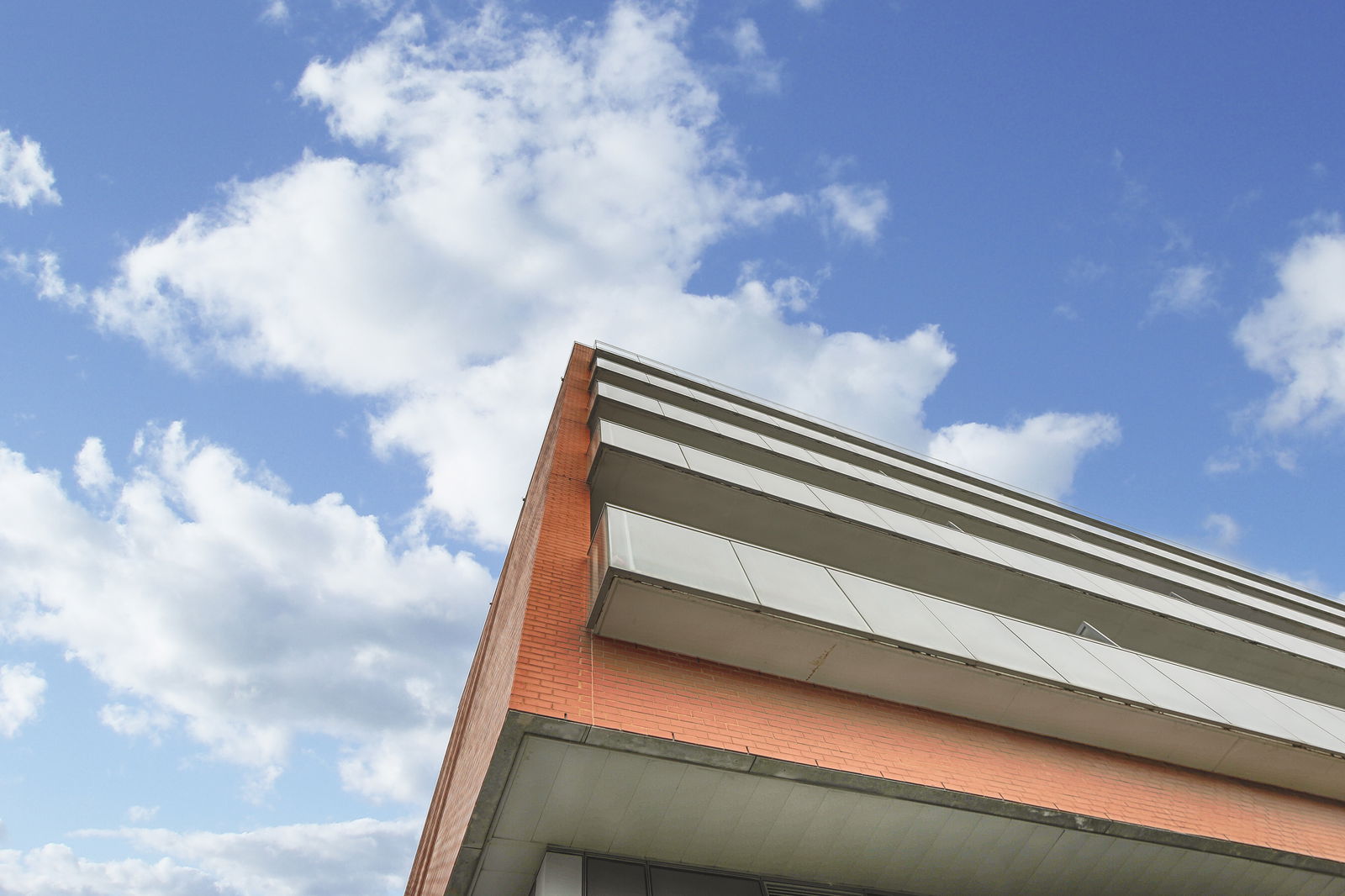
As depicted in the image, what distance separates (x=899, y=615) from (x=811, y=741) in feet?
5.96

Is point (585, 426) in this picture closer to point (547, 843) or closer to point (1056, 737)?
point (547, 843)

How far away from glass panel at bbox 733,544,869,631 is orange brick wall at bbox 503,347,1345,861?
0.76 m

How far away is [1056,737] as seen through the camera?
7.34 metres

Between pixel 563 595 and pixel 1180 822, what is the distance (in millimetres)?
6653

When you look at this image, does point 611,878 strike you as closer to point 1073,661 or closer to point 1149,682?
point 1073,661

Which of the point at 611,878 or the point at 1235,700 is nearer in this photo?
the point at 611,878

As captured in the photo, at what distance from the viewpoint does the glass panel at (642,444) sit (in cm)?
925

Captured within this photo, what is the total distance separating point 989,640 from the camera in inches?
289

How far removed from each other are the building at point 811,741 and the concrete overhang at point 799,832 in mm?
24

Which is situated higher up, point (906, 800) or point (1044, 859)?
point (906, 800)

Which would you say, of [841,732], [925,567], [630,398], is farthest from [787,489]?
[841,732]

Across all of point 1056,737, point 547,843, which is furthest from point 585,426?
point 1056,737

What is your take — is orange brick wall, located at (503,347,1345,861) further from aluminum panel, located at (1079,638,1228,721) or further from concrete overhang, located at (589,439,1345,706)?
concrete overhang, located at (589,439,1345,706)

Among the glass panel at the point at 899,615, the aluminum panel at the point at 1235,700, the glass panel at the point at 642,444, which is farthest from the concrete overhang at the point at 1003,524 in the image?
the glass panel at the point at 899,615
